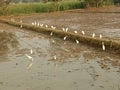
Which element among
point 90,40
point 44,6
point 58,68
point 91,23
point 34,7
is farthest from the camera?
A: point 44,6

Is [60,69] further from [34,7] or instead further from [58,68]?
[34,7]

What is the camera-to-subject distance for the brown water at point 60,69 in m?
6.58

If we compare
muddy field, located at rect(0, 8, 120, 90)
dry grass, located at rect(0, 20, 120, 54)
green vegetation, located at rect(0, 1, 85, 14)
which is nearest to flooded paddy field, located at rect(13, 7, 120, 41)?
dry grass, located at rect(0, 20, 120, 54)

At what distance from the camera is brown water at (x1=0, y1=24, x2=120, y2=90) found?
6578 mm

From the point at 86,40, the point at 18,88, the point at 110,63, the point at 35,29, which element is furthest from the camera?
the point at 35,29

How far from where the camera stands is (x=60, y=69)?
26.2ft

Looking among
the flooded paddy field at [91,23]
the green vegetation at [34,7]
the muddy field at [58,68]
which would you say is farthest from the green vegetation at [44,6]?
the muddy field at [58,68]

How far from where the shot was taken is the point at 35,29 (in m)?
16.2

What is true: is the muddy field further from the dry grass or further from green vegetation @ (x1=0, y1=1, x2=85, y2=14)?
green vegetation @ (x1=0, y1=1, x2=85, y2=14)

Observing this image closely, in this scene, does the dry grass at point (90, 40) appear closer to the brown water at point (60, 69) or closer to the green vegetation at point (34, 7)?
the brown water at point (60, 69)

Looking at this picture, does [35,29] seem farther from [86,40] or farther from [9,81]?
[9,81]

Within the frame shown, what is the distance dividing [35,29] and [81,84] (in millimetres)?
9986

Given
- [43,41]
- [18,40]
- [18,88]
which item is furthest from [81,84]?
[18,40]

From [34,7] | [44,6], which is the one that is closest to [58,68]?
[34,7]
